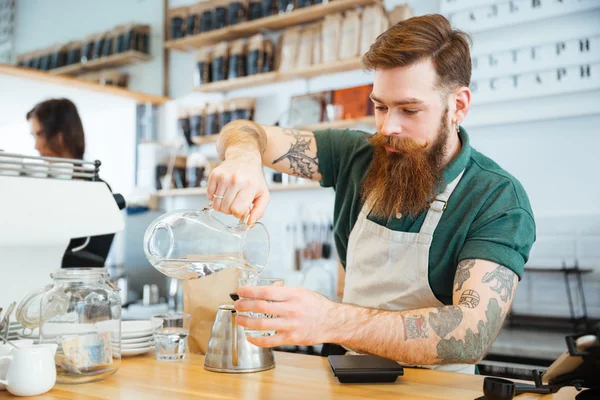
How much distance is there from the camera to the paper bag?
4.73 ft

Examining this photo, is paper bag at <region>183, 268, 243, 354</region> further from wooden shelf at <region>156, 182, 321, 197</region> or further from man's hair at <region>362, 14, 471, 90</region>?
wooden shelf at <region>156, 182, 321, 197</region>

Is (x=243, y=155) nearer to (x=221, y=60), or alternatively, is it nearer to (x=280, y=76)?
(x=280, y=76)

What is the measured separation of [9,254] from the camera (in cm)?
146

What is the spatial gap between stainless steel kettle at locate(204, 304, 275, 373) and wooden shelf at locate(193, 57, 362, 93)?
7.78 feet

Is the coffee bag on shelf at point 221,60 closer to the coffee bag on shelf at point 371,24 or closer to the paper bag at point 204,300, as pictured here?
the coffee bag on shelf at point 371,24

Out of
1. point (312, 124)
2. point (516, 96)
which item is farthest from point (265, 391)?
point (312, 124)

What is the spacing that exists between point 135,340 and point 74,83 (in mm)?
3197

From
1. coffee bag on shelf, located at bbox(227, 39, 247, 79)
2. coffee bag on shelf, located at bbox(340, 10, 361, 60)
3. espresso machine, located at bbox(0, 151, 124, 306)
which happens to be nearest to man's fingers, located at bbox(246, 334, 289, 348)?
espresso machine, located at bbox(0, 151, 124, 306)

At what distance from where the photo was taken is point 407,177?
155 cm

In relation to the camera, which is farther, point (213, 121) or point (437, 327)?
point (213, 121)

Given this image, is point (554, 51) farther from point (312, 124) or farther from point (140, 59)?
point (140, 59)

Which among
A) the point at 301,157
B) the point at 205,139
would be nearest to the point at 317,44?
the point at 205,139

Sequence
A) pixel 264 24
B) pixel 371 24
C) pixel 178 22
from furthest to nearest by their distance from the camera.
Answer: pixel 178 22, pixel 264 24, pixel 371 24

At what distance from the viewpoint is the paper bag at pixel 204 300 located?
1.44 m
